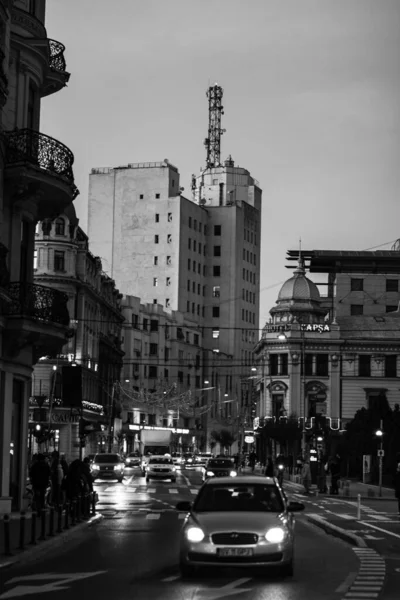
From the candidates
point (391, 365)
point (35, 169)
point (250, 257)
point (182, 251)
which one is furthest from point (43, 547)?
point (250, 257)

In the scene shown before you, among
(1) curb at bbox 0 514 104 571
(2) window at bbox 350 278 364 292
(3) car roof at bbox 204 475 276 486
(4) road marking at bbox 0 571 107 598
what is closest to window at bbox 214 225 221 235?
(2) window at bbox 350 278 364 292

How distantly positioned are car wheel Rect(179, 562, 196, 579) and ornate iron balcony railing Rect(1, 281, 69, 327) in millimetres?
14345

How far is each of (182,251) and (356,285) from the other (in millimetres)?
43216

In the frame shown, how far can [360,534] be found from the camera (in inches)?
1238

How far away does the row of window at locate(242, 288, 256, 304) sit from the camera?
186350mm

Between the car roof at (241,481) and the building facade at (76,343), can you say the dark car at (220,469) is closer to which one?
the building facade at (76,343)

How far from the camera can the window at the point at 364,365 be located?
131375 millimetres

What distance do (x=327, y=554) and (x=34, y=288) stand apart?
1281 cm

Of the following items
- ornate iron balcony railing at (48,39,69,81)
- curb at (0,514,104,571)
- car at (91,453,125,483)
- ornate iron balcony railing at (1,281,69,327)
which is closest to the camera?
curb at (0,514,104,571)

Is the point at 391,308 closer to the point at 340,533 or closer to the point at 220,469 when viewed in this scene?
the point at 220,469

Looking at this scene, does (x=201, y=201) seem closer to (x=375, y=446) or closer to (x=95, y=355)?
(x=95, y=355)

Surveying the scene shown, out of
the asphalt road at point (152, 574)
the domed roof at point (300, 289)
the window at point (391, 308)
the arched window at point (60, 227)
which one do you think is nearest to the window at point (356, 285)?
the window at point (391, 308)

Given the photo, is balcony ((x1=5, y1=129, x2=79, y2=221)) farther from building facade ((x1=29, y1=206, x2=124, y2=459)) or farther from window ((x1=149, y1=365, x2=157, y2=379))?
window ((x1=149, y1=365, x2=157, y2=379))

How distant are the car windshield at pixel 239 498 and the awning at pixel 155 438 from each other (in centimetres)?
7208
